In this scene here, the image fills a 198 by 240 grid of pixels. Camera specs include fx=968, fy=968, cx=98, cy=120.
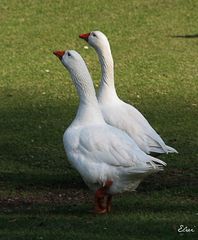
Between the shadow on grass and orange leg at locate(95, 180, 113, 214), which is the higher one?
orange leg at locate(95, 180, 113, 214)

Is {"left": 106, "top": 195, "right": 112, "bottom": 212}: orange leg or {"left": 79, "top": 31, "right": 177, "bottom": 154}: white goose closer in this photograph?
{"left": 106, "top": 195, "right": 112, "bottom": 212}: orange leg

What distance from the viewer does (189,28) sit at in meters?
18.6

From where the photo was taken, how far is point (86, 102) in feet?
27.8

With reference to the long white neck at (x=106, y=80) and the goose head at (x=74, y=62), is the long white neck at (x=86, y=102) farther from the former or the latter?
the long white neck at (x=106, y=80)

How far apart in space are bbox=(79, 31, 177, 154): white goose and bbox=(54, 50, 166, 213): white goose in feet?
2.56

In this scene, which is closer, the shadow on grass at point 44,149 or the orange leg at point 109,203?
the orange leg at point 109,203

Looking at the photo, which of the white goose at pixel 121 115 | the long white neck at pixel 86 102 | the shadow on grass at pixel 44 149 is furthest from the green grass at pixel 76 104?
the long white neck at pixel 86 102

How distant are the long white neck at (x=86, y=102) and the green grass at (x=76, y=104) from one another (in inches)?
29.9

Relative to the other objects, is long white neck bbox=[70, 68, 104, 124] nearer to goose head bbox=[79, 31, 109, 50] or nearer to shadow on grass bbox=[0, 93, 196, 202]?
shadow on grass bbox=[0, 93, 196, 202]

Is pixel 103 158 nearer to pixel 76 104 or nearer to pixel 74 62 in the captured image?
pixel 74 62

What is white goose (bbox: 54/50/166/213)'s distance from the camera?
7.86 metres

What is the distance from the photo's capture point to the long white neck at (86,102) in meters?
8.40

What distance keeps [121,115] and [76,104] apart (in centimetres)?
359

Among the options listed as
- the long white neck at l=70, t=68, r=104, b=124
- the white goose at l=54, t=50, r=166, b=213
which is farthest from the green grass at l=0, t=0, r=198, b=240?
the long white neck at l=70, t=68, r=104, b=124
